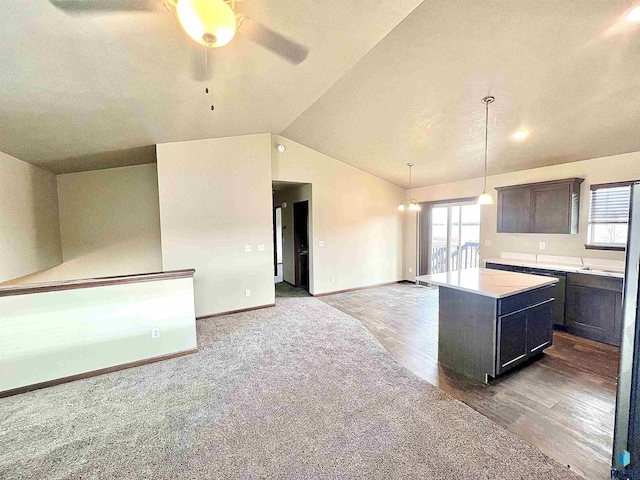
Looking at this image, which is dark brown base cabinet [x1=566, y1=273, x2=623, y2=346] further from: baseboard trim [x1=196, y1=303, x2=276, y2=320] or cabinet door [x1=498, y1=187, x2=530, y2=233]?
baseboard trim [x1=196, y1=303, x2=276, y2=320]

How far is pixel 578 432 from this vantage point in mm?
2059

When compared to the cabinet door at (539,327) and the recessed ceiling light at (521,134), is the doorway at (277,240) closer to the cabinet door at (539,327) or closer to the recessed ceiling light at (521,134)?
the recessed ceiling light at (521,134)

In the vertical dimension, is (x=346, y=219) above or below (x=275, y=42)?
below

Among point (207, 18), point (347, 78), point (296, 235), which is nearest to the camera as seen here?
point (207, 18)

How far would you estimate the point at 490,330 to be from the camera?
2674mm

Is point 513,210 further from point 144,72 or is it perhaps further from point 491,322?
point 144,72

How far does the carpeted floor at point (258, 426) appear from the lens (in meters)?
1.77

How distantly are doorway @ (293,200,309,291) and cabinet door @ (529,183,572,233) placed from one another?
415cm

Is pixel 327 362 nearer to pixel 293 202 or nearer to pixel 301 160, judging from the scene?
pixel 301 160

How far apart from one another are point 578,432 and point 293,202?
589 cm

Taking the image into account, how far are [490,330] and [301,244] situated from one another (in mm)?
4604

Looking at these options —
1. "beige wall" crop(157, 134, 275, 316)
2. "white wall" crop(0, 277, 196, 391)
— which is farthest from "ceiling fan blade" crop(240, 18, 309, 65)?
"white wall" crop(0, 277, 196, 391)

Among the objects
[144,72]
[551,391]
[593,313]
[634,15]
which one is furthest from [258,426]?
[593,313]

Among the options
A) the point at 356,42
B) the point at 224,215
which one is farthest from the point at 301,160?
the point at 356,42
